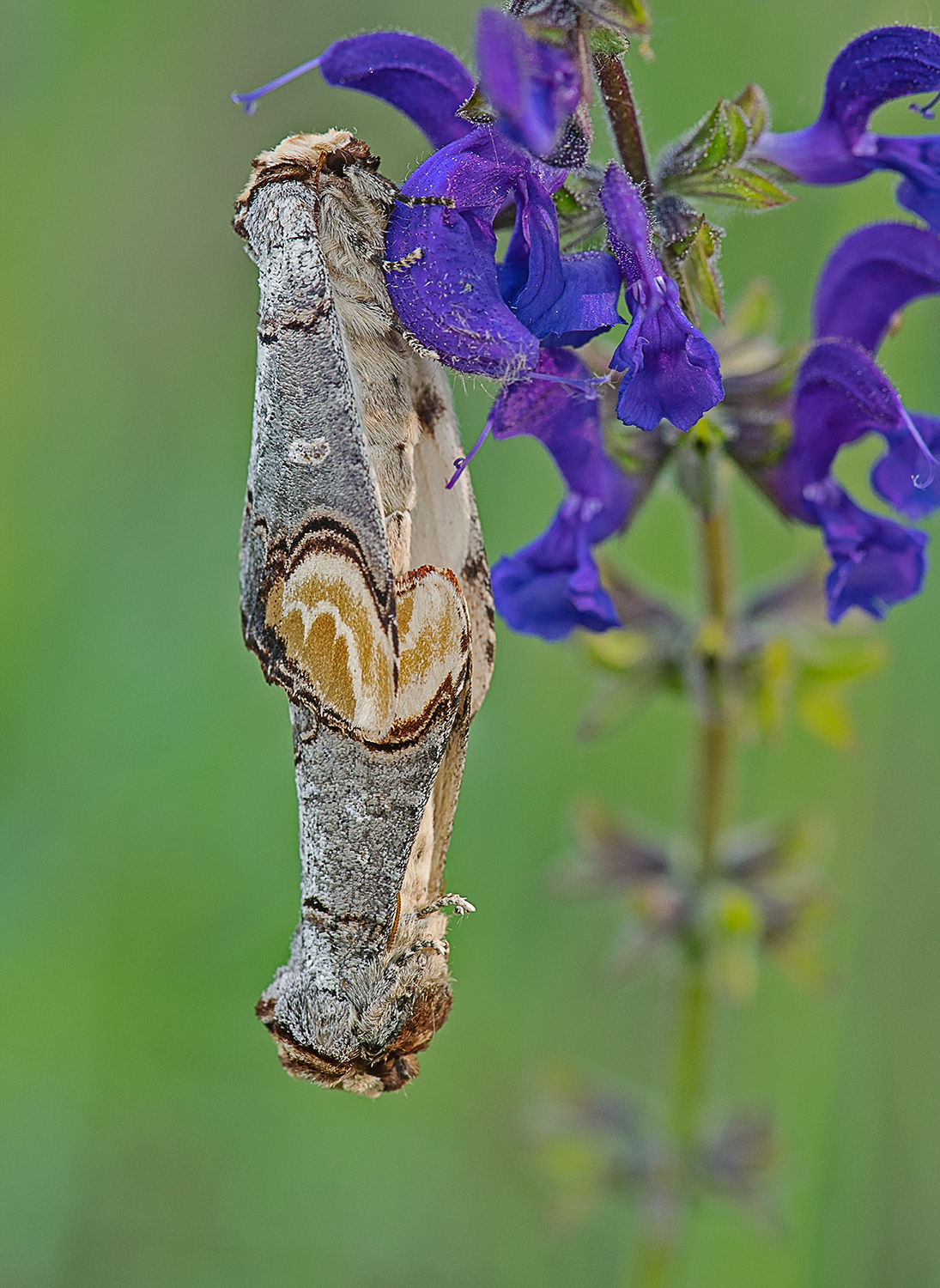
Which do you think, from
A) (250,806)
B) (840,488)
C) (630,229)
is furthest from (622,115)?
(250,806)

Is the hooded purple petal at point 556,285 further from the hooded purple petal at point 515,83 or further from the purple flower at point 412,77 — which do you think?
the hooded purple petal at point 515,83

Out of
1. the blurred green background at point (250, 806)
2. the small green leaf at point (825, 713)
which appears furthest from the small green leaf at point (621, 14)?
the blurred green background at point (250, 806)

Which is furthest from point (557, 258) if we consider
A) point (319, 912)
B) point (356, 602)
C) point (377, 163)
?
point (319, 912)

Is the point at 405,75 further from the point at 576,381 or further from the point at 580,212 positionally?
the point at 576,381

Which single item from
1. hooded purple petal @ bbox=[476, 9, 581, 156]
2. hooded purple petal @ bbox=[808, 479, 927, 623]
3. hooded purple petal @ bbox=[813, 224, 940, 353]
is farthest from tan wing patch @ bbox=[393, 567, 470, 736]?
hooded purple petal @ bbox=[813, 224, 940, 353]

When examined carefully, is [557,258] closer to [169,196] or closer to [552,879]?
[552,879]

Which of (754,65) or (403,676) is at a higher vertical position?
(754,65)

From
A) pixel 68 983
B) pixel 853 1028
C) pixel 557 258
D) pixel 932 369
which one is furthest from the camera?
pixel 932 369
